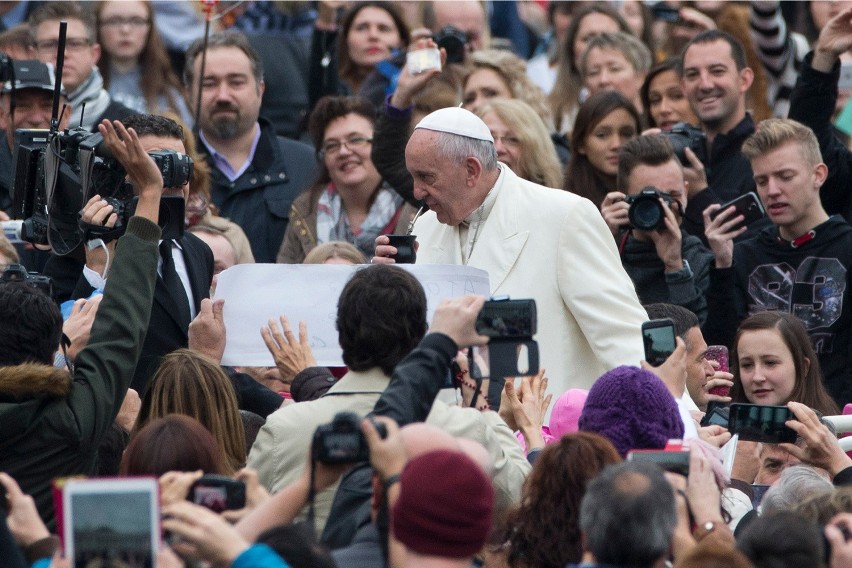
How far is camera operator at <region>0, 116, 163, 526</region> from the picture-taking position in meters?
4.88

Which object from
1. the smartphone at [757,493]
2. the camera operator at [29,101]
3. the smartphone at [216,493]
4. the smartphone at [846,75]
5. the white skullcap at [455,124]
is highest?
the smartphone at [846,75]

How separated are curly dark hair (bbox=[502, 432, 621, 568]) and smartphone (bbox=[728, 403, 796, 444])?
1180 millimetres

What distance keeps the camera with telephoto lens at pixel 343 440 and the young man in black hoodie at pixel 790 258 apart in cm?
390

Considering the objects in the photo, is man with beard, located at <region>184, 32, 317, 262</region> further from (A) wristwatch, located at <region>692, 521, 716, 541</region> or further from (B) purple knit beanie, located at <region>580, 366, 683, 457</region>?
(A) wristwatch, located at <region>692, 521, 716, 541</region>

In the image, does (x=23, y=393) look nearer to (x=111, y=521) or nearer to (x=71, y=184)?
(x=71, y=184)

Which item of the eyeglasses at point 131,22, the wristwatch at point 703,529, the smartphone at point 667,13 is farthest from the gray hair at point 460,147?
the eyeglasses at point 131,22

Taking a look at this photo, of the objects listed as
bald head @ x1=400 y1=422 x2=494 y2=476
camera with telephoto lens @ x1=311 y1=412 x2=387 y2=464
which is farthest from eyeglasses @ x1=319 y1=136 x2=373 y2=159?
camera with telephoto lens @ x1=311 y1=412 x2=387 y2=464

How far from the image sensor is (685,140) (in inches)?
315

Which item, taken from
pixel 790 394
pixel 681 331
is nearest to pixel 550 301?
pixel 681 331

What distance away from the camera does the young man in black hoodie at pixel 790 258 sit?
289 inches

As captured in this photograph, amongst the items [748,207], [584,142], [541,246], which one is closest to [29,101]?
[584,142]

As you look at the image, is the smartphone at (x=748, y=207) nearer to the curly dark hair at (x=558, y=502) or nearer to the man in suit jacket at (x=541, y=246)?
the man in suit jacket at (x=541, y=246)

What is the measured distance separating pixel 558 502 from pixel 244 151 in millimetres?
5205

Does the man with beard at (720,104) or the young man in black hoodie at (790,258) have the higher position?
the man with beard at (720,104)
